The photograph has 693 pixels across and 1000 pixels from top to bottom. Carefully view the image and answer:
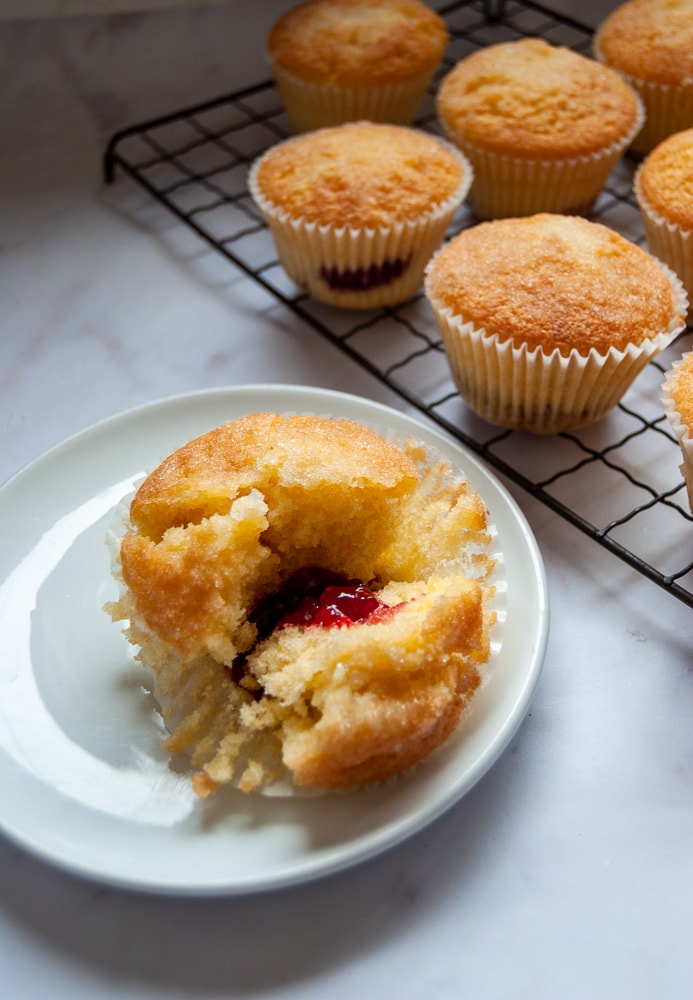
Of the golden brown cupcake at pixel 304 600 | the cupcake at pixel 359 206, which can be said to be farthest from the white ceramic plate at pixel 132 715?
the cupcake at pixel 359 206

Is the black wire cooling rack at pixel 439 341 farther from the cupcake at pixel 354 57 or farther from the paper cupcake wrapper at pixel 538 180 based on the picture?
the cupcake at pixel 354 57

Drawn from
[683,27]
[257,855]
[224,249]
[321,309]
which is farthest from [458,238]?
[257,855]

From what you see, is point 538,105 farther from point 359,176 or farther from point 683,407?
point 683,407

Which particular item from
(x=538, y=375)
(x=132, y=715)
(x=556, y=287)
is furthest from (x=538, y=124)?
(x=132, y=715)

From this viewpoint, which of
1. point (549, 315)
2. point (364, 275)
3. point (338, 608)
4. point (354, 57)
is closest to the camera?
point (338, 608)

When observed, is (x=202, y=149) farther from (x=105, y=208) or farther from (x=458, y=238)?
(x=458, y=238)

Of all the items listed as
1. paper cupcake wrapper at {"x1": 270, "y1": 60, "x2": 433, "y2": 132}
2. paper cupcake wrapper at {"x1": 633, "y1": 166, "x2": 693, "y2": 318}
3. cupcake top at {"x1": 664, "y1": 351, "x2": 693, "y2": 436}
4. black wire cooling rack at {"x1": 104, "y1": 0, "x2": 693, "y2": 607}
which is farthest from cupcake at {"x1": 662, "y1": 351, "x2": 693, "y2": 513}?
paper cupcake wrapper at {"x1": 270, "y1": 60, "x2": 433, "y2": 132}

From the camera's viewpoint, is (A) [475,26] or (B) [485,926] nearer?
(B) [485,926]
